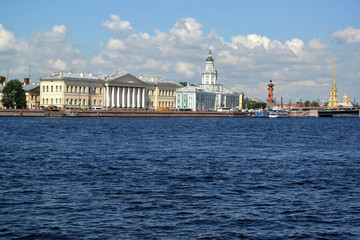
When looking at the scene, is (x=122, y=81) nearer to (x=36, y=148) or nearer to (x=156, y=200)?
(x=36, y=148)

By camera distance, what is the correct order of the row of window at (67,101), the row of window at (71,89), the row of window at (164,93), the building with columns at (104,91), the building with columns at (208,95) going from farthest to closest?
the building with columns at (208,95) → the row of window at (164,93) → the building with columns at (104,91) → the row of window at (67,101) → the row of window at (71,89)

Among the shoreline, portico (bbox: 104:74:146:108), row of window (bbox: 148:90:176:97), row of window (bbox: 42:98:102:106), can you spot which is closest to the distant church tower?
row of window (bbox: 148:90:176:97)

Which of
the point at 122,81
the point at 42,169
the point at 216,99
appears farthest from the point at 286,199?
the point at 216,99

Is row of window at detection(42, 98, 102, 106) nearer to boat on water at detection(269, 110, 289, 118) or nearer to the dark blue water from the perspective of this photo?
boat on water at detection(269, 110, 289, 118)

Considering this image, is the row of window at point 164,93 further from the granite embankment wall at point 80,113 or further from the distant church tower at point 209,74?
the distant church tower at point 209,74

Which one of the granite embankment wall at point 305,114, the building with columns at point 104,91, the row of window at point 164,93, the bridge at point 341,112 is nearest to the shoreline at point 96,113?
the building with columns at point 104,91

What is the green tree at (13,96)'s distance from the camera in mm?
92875

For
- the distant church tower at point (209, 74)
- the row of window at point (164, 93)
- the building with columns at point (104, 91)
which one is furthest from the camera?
the distant church tower at point (209, 74)

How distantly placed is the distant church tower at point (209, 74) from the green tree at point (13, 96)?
56628 mm

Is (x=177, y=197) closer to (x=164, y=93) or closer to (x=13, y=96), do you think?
(x=13, y=96)

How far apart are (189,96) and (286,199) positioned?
116 metres

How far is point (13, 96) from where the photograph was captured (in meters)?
92.2

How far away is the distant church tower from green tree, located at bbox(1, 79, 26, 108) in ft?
186

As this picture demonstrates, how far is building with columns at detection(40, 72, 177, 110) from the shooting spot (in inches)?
3880
